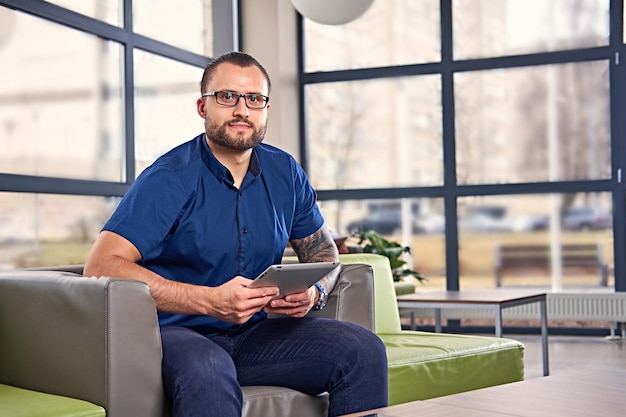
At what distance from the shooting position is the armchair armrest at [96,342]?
198cm

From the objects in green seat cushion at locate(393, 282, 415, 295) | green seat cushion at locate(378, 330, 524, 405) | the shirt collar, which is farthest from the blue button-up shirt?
green seat cushion at locate(393, 282, 415, 295)

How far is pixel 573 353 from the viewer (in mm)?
5559

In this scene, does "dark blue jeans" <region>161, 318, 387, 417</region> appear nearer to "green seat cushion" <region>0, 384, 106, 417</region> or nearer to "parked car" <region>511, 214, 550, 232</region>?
"green seat cushion" <region>0, 384, 106, 417</region>

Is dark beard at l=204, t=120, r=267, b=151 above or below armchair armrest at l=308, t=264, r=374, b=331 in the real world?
above

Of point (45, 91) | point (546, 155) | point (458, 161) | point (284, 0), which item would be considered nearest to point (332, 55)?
point (284, 0)

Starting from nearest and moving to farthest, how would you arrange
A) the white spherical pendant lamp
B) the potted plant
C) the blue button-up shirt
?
the blue button-up shirt, the white spherical pendant lamp, the potted plant

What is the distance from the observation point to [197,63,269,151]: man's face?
2406mm

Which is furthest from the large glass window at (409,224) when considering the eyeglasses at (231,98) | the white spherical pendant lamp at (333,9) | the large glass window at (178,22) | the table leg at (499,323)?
the eyeglasses at (231,98)

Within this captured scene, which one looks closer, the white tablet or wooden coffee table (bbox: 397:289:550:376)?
the white tablet

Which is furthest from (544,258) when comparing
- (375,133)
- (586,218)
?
(375,133)

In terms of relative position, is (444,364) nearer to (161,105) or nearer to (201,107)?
(201,107)

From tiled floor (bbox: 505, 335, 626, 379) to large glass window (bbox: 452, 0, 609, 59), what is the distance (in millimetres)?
2127

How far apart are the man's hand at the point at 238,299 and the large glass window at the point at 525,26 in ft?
16.7

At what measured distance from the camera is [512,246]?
6.80 meters
